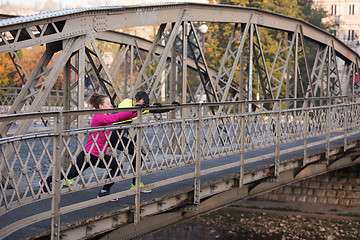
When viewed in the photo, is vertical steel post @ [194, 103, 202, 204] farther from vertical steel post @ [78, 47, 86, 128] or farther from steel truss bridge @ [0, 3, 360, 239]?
vertical steel post @ [78, 47, 86, 128]

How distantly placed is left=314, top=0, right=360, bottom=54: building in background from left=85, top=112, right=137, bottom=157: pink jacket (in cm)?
7520

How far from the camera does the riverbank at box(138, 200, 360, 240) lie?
19.1 m

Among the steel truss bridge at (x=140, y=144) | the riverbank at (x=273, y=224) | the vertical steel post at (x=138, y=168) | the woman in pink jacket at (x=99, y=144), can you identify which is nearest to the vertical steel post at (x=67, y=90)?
the steel truss bridge at (x=140, y=144)

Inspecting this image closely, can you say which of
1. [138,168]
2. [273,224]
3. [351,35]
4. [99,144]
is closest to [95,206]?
[138,168]

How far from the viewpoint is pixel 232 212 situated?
71.1ft

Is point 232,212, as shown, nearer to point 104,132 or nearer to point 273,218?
point 273,218

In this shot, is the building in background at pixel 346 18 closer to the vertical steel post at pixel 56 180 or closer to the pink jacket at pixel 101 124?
the pink jacket at pixel 101 124

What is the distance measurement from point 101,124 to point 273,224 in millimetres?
14142

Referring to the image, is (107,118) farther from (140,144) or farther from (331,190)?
(331,190)

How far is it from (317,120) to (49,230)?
7.84 meters

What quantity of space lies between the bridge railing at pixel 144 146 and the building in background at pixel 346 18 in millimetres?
70643

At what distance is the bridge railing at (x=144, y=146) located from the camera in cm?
552

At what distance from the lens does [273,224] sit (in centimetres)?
2011

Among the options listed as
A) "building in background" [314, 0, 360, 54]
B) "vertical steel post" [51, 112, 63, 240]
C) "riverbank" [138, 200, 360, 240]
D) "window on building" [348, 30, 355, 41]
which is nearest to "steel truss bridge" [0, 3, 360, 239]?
"vertical steel post" [51, 112, 63, 240]
